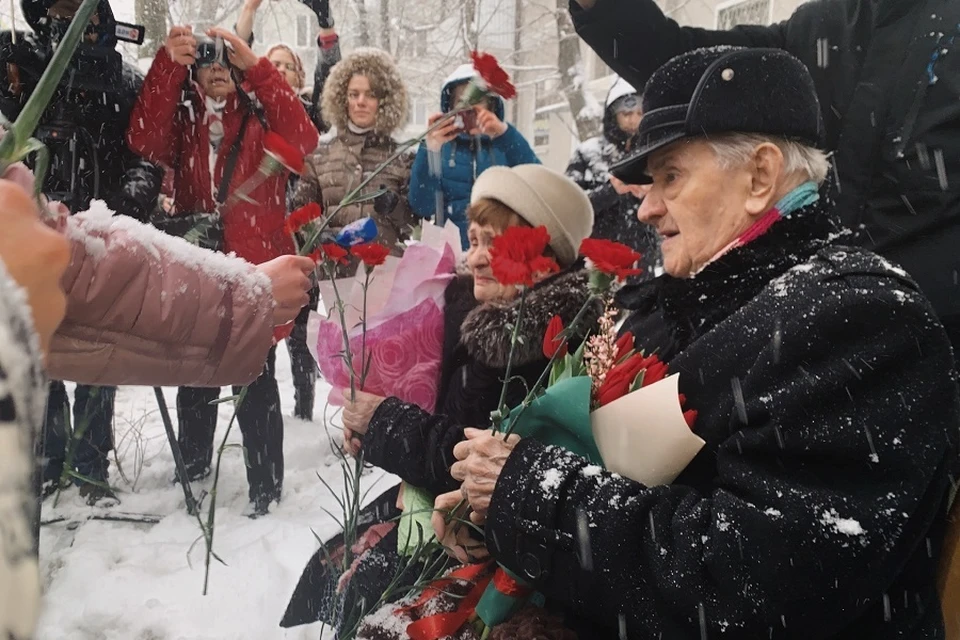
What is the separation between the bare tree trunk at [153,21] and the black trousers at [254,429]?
1.34 metres

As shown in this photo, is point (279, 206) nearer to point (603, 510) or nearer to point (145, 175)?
point (145, 175)

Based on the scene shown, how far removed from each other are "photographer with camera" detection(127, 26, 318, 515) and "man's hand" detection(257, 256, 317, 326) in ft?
5.34

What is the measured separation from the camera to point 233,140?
9.13 feet

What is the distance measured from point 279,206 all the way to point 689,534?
2453mm

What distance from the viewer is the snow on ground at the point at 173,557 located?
6.88 ft

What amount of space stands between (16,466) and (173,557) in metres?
2.51

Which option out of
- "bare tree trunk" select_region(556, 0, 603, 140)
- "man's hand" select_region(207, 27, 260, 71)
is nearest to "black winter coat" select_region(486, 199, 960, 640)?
"man's hand" select_region(207, 27, 260, 71)

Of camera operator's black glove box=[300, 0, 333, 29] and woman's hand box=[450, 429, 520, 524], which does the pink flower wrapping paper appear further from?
camera operator's black glove box=[300, 0, 333, 29]

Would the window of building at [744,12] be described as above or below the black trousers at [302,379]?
above

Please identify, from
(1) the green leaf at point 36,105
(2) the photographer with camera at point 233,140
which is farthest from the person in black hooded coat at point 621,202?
(1) the green leaf at point 36,105

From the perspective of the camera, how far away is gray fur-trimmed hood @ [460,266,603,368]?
1.71 metres

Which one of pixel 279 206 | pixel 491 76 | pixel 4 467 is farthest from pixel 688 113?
pixel 279 206

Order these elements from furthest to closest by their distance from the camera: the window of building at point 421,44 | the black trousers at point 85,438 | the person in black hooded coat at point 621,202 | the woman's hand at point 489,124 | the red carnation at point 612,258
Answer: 1. the window of building at point 421,44
2. the person in black hooded coat at point 621,202
3. the woman's hand at point 489,124
4. the black trousers at point 85,438
5. the red carnation at point 612,258

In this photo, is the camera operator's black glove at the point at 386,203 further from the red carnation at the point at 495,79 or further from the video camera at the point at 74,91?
the red carnation at the point at 495,79
